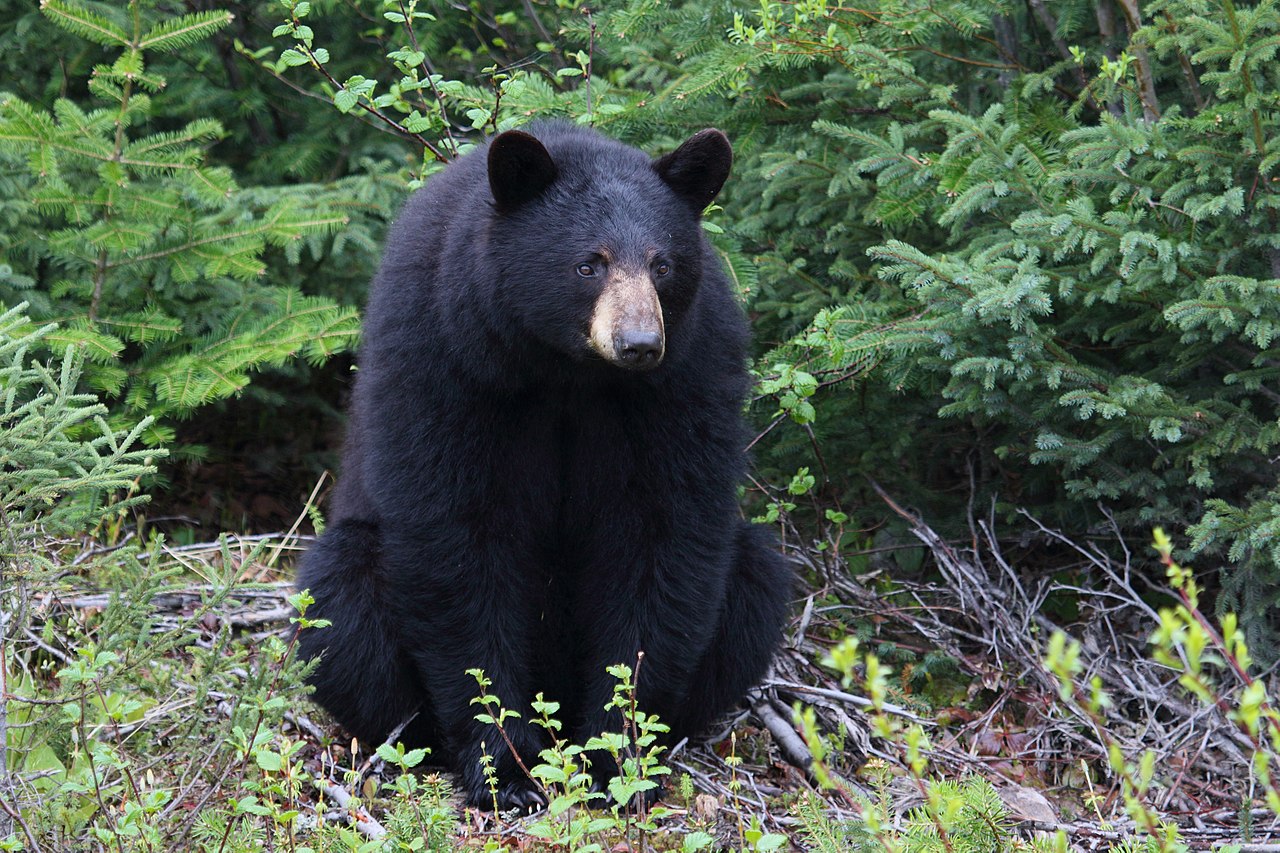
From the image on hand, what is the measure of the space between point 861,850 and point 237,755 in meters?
1.52

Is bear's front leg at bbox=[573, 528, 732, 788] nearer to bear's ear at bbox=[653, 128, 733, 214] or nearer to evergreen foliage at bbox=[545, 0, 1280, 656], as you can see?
evergreen foliage at bbox=[545, 0, 1280, 656]

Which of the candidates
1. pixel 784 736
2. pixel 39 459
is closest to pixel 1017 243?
pixel 784 736

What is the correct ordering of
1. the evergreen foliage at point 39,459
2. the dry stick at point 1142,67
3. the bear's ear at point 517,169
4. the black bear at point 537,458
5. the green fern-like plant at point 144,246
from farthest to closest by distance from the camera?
the green fern-like plant at point 144,246 < the dry stick at point 1142,67 < the black bear at point 537,458 < the bear's ear at point 517,169 < the evergreen foliage at point 39,459

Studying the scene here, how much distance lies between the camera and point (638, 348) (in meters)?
3.47

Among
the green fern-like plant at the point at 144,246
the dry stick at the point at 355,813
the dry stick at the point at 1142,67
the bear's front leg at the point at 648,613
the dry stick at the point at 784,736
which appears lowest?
the dry stick at the point at 784,736

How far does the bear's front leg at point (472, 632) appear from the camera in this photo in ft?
13.1

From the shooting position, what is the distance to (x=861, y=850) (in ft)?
9.92

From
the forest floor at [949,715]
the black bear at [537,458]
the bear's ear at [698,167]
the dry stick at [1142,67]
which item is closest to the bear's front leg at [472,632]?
the black bear at [537,458]

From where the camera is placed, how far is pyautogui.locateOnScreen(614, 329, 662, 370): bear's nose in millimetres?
3469

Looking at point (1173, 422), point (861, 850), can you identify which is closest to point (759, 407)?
point (1173, 422)

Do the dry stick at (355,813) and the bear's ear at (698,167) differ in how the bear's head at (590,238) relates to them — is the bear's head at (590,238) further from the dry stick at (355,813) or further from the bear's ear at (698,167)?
the dry stick at (355,813)

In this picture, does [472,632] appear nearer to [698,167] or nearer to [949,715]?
[698,167]

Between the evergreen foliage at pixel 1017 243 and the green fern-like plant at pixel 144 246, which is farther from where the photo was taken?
the green fern-like plant at pixel 144 246

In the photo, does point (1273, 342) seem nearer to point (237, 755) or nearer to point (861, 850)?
point (861, 850)
